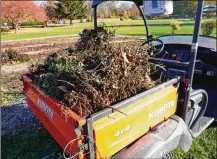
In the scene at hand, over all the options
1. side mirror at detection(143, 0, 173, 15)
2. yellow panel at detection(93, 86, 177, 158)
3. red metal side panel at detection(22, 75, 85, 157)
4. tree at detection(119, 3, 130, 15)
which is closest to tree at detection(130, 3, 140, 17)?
tree at detection(119, 3, 130, 15)

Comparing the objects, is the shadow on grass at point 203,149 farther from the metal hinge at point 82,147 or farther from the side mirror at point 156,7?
the side mirror at point 156,7

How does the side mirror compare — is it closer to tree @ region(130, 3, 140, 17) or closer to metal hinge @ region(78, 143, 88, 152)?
tree @ region(130, 3, 140, 17)

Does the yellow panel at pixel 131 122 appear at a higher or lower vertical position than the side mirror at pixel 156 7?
lower

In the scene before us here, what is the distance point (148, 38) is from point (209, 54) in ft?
3.49

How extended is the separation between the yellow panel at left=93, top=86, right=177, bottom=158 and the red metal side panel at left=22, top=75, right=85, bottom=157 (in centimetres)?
18

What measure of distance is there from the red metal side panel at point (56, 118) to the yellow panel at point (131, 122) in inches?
7.2

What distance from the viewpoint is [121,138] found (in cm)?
185

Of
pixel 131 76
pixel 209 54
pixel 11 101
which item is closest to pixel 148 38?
pixel 209 54

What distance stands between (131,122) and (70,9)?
2236mm

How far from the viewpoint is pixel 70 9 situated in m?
3.41

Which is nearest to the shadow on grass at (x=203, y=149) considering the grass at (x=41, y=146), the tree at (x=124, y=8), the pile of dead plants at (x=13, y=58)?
the grass at (x=41, y=146)

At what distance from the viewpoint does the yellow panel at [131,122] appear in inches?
67.7

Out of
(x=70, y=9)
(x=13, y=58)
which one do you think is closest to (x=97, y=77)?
(x=70, y=9)

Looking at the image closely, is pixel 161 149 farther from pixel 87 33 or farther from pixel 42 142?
pixel 42 142
